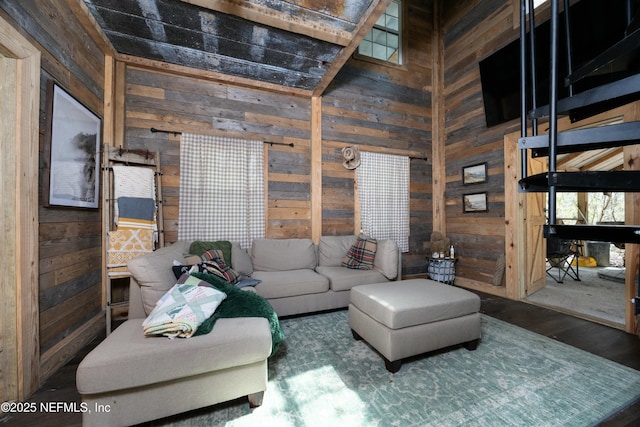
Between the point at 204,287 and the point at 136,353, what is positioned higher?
the point at 204,287

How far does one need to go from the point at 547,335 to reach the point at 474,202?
1992 mm

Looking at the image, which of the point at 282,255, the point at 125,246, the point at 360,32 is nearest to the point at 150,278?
the point at 125,246

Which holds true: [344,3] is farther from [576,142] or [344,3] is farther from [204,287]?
[204,287]

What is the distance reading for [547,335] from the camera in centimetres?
231

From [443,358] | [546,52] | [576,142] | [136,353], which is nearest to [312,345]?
[443,358]

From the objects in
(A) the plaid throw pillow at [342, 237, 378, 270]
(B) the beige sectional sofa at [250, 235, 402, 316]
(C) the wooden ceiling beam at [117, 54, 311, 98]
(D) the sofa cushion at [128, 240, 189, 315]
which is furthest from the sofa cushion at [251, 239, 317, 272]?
(C) the wooden ceiling beam at [117, 54, 311, 98]

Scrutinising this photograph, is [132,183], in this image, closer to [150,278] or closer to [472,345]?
[150,278]

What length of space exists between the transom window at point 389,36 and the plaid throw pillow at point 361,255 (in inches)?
123

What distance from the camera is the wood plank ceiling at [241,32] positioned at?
215 centimetres

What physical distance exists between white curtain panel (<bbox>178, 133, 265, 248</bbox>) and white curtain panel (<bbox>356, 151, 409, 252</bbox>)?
61.9 inches

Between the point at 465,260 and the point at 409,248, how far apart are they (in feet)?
2.76

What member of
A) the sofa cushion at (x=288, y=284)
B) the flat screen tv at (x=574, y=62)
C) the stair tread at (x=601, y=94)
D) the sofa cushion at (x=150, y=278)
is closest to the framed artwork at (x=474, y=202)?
the flat screen tv at (x=574, y=62)

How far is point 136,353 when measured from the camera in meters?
1.25

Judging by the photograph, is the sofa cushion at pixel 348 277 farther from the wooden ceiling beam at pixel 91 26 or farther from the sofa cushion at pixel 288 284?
the wooden ceiling beam at pixel 91 26
